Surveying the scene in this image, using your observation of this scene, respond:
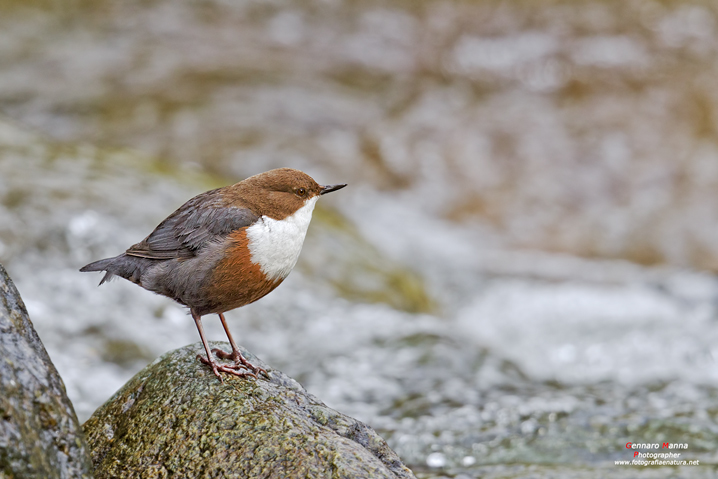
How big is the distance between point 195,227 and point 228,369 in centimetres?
67

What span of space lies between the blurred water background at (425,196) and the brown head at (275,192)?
88.7 inches

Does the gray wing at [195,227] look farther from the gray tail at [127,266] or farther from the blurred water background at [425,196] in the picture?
the blurred water background at [425,196]

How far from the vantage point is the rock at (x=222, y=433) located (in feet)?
9.35

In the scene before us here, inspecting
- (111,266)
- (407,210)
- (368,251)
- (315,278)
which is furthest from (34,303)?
(407,210)

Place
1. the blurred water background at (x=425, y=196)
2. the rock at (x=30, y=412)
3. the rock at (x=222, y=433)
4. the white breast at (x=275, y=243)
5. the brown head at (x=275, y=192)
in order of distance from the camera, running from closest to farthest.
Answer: the rock at (x=30, y=412)
the rock at (x=222, y=433)
the white breast at (x=275, y=243)
the brown head at (x=275, y=192)
the blurred water background at (x=425, y=196)

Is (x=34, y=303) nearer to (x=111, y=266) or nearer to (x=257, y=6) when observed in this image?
(x=111, y=266)

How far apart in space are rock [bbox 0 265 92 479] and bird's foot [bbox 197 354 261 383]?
0.75 m

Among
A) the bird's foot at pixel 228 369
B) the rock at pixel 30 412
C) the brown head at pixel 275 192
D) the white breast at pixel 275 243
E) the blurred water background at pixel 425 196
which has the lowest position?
the rock at pixel 30 412

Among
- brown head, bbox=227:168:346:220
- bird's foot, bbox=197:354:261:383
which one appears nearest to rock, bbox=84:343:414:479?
bird's foot, bbox=197:354:261:383

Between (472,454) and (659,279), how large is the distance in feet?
17.6

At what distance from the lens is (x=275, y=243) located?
324cm

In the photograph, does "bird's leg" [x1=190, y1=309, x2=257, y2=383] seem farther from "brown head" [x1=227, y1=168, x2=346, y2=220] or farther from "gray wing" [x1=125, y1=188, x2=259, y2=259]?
"brown head" [x1=227, y1=168, x2=346, y2=220]

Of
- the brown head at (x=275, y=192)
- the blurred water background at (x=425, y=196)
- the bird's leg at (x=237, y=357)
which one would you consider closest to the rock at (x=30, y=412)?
the bird's leg at (x=237, y=357)

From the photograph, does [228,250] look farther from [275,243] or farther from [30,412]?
[30,412]
